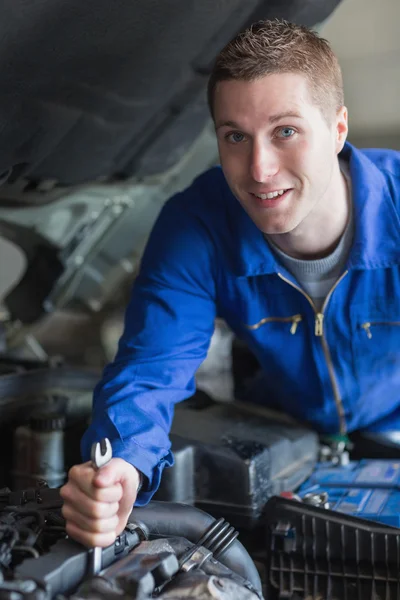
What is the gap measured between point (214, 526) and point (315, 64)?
Answer: 0.81 metres

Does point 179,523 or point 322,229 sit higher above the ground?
point 322,229

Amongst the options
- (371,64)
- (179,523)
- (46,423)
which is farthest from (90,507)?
→ (371,64)

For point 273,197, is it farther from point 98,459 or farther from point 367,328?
point 98,459

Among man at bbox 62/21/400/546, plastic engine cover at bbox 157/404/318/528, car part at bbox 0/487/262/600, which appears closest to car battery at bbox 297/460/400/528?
plastic engine cover at bbox 157/404/318/528

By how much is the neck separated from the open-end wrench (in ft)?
2.19

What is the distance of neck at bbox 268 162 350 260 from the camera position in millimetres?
1473

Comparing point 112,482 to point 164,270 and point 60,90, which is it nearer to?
point 164,270

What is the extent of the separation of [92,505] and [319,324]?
2.29 feet

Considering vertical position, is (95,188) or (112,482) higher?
(95,188)

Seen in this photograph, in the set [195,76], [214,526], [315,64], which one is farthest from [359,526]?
[195,76]

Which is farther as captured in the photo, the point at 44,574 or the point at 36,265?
the point at 36,265

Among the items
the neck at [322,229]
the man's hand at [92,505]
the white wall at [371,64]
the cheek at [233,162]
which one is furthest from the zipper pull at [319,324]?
the white wall at [371,64]

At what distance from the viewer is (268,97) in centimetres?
123

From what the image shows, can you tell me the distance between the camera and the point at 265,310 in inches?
61.8
